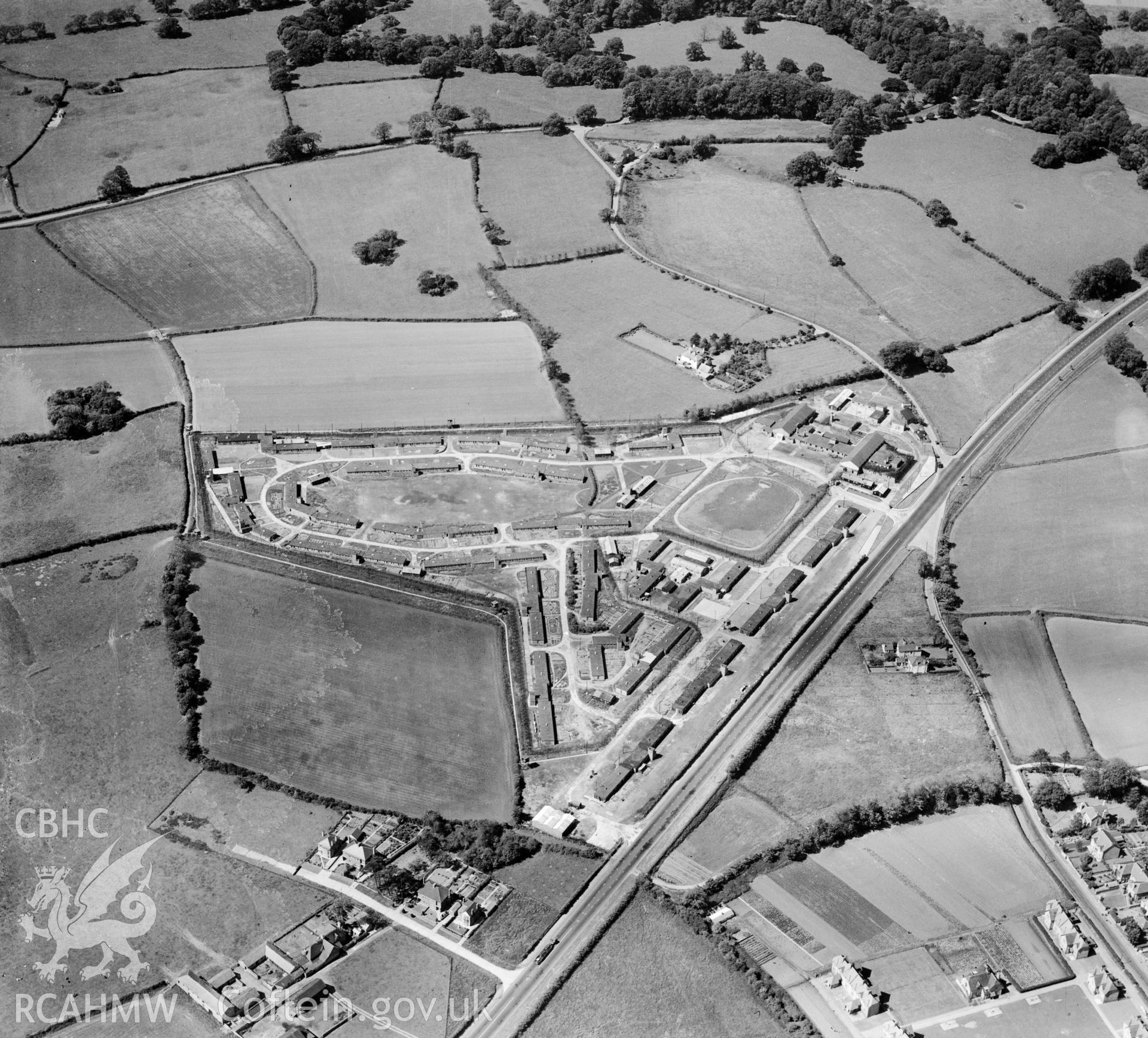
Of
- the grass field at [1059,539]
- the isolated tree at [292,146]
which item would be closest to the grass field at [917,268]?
the grass field at [1059,539]

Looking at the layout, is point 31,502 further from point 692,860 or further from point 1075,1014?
point 1075,1014

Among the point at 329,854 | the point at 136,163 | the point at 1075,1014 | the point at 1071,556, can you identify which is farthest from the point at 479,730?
the point at 136,163

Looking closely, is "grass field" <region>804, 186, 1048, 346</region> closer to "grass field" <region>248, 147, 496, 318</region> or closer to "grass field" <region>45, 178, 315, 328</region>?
"grass field" <region>248, 147, 496, 318</region>

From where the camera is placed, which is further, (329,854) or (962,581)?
(962,581)

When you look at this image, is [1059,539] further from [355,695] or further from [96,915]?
[96,915]

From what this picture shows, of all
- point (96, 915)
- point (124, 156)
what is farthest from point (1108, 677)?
point (124, 156)

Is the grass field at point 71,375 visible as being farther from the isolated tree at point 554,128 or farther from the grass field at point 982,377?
the grass field at point 982,377
